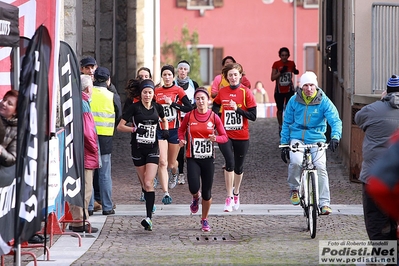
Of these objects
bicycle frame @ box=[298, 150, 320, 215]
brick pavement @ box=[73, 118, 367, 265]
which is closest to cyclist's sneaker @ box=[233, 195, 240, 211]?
brick pavement @ box=[73, 118, 367, 265]

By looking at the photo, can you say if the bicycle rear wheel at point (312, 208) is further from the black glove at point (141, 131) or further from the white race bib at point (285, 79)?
the white race bib at point (285, 79)

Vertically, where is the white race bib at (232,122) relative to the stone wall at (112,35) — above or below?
below

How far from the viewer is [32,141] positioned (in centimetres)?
869

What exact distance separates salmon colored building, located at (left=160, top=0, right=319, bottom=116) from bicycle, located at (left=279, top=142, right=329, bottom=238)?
45.8 metres

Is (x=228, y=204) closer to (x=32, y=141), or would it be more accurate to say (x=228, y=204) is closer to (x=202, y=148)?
(x=202, y=148)

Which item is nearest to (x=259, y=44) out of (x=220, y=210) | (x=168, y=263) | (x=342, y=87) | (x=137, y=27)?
(x=137, y=27)

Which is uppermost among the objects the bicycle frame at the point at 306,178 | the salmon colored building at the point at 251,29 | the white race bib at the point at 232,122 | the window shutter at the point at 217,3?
the window shutter at the point at 217,3

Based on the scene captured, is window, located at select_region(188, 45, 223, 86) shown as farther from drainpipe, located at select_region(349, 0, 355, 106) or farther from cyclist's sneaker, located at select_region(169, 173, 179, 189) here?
cyclist's sneaker, located at select_region(169, 173, 179, 189)

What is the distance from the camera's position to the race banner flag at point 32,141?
8.57m

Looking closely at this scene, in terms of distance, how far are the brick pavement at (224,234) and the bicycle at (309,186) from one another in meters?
0.23

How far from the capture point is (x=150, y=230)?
12031 millimetres

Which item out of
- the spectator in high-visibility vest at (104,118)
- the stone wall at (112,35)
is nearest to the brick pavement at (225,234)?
the spectator in high-visibility vest at (104,118)

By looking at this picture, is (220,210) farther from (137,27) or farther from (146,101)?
(137,27)

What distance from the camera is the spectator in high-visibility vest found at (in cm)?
1274
